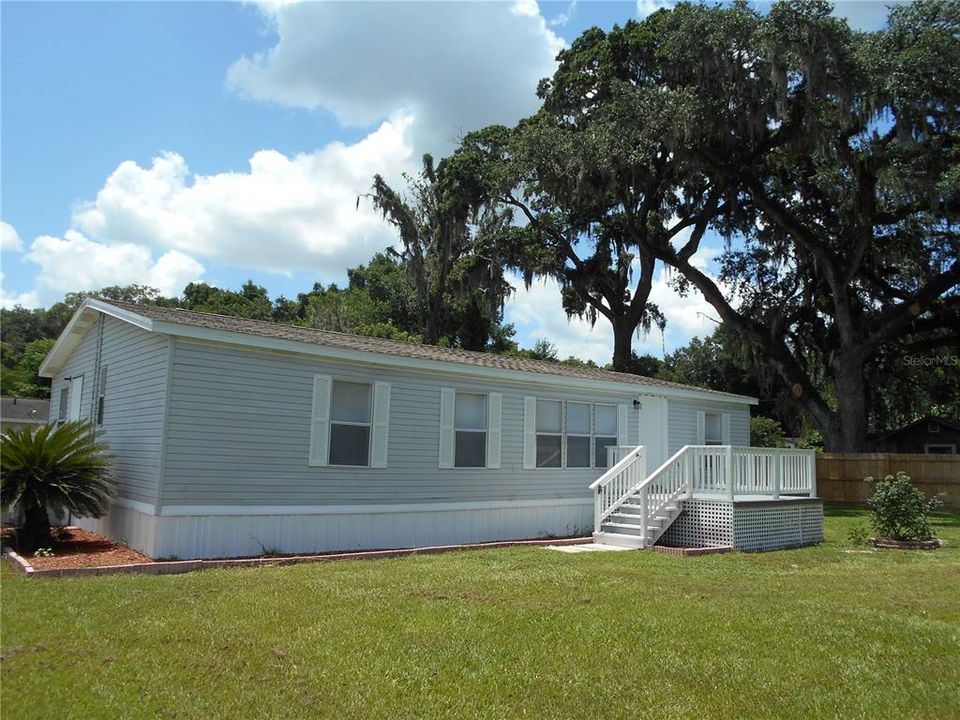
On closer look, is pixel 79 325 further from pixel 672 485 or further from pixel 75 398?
pixel 672 485

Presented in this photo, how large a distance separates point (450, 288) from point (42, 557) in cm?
2242

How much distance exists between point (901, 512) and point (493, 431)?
660cm

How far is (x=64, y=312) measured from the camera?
61.4m

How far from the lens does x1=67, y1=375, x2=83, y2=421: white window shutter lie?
13832mm

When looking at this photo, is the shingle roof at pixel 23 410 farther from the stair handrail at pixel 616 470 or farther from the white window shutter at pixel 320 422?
the stair handrail at pixel 616 470

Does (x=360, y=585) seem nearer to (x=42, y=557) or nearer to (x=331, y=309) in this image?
(x=42, y=557)

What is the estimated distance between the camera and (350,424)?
452 inches

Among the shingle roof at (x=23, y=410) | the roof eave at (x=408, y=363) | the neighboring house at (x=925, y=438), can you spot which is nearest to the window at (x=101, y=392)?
the roof eave at (x=408, y=363)

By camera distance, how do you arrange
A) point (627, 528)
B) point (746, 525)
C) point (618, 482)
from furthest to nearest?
point (618, 482) < point (627, 528) < point (746, 525)

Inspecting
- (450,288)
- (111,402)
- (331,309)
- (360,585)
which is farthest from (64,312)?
(360,585)

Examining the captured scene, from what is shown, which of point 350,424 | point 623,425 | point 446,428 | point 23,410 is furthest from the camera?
point 23,410

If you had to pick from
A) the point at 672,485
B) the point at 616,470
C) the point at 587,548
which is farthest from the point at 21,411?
the point at 672,485

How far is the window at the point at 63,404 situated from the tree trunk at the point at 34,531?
5.12 metres

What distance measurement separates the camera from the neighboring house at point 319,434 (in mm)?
9938
